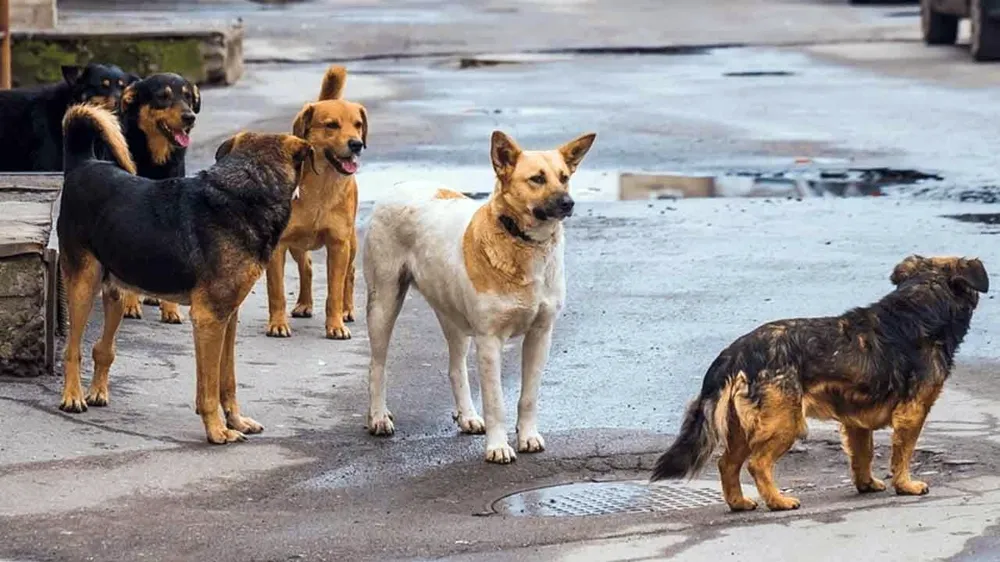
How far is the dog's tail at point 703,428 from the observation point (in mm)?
6887

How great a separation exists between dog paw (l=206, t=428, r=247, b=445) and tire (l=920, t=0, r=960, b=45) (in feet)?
64.1

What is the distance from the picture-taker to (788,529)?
659cm

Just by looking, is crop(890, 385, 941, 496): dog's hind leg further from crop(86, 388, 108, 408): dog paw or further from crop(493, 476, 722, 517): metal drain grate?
crop(86, 388, 108, 408): dog paw

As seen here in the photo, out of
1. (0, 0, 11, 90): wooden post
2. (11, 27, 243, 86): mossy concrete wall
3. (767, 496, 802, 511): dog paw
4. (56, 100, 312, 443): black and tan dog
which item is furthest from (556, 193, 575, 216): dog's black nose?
(11, 27, 243, 86): mossy concrete wall

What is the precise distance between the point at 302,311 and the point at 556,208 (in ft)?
11.2

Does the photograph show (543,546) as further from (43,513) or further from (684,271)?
(684,271)

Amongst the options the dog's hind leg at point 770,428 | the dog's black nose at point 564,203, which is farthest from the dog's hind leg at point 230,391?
the dog's hind leg at point 770,428

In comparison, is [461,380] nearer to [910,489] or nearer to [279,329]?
→ [279,329]

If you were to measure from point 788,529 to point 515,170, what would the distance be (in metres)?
2.04

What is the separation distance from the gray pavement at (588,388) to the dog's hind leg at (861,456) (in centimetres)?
11

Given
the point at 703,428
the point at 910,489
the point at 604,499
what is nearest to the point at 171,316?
the point at 604,499

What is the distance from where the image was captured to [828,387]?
22.7 ft

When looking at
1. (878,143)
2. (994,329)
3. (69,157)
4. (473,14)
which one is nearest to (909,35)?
(473,14)

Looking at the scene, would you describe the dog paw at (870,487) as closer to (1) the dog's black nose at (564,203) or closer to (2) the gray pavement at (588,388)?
(2) the gray pavement at (588,388)
